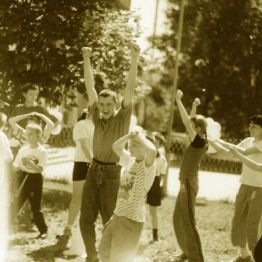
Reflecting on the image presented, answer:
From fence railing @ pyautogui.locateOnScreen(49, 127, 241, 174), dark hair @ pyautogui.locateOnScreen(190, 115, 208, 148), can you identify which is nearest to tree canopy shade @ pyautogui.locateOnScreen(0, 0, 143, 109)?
dark hair @ pyautogui.locateOnScreen(190, 115, 208, 148)

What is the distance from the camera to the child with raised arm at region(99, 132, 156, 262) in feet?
16.8

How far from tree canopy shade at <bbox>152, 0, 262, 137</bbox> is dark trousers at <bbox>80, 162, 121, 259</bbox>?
57.0ft

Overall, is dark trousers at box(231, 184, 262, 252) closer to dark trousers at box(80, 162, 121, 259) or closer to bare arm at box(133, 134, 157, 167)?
dark trousers at box(80, 162, 121, 259)

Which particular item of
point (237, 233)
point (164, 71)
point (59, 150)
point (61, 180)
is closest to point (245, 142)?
point (237, 233)

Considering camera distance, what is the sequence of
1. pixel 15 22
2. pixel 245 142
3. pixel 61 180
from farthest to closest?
1. pixel 61 180
2. pixel 15 22
3. pixel 245 142

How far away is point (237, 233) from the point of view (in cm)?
723

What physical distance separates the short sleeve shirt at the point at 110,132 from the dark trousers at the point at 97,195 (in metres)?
0.11

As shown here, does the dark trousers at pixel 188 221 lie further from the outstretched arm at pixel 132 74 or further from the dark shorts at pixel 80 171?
the dark shorts at pixel 80 171

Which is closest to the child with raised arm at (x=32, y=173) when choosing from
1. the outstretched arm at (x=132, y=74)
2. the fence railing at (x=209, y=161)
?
the outstretched arm at (x=132, y=74)

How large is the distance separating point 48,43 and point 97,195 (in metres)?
4.71

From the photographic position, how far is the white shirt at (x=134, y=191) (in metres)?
5.16

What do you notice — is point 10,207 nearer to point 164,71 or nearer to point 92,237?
point 92,237

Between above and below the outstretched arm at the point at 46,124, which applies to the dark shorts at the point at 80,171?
below

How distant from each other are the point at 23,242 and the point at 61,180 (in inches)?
303
